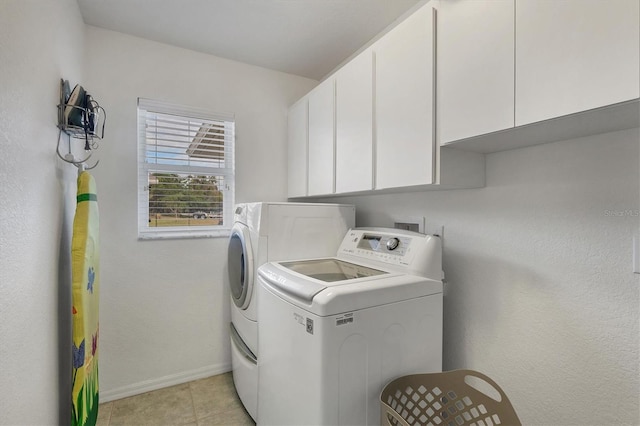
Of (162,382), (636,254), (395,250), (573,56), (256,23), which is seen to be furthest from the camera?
(162,382)

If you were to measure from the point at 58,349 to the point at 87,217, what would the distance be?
2.06ft

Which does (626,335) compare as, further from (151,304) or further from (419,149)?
(151,304)

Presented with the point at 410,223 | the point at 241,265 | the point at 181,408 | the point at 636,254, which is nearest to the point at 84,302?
the point at 241,265

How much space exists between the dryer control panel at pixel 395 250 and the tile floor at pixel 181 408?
126 centimetres

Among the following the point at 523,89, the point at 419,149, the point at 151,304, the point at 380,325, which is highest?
the point at 523,89

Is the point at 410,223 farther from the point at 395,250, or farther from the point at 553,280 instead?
the point at 553,280

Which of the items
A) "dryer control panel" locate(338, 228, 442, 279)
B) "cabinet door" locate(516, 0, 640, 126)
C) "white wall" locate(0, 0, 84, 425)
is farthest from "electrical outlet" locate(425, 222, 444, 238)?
"white wall" locate(0, 0, 84, 425)

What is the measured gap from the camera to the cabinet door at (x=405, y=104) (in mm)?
1228

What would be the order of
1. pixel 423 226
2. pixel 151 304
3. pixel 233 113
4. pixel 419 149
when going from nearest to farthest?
1. pixel 419 149
2. pixel 423 226
3. pixel 151 304
4. pixel 233 113

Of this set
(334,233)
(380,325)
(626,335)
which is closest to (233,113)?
(334,233)

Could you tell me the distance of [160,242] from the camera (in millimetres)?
2170

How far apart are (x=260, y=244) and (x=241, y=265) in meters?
0.30

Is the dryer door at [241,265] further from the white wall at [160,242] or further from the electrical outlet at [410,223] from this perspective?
the electrical outlet at [410,223]

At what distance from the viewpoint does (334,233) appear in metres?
1.97
